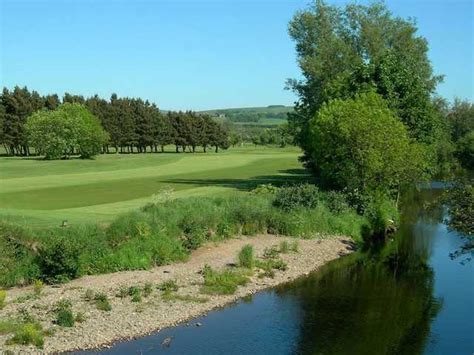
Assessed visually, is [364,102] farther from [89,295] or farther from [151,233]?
[89,295]

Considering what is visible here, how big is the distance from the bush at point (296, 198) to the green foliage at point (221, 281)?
12.1 metres

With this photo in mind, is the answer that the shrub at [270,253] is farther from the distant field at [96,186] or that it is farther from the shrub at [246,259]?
the distant field at [96,186]

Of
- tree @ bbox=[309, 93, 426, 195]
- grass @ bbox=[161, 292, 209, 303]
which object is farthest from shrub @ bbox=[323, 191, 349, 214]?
grass @ bbox=[161, 292, 209, 303]

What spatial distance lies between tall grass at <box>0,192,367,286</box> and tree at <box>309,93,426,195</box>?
3799 mm

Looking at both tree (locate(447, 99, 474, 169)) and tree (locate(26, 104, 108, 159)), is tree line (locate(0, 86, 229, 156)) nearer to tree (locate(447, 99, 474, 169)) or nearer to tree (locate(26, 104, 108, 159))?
tree (locate(26, 104, 108, 159))

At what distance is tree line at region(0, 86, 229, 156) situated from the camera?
121562 millimetres

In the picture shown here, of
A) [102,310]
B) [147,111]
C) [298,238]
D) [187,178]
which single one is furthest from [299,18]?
[147,111]

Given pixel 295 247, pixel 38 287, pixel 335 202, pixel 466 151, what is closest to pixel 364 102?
pixel 335 202

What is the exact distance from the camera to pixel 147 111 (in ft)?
479

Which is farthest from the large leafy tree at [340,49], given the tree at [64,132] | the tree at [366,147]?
the tree at [64,132]

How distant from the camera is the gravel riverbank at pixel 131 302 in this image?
888 inches

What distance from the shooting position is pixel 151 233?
3359 centimetres

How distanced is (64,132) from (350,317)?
98540 mm

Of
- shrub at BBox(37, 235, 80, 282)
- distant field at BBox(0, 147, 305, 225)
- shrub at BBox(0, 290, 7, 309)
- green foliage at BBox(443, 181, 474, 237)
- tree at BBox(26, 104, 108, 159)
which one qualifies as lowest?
shrub at BBox(0, 290, 7, 309)
